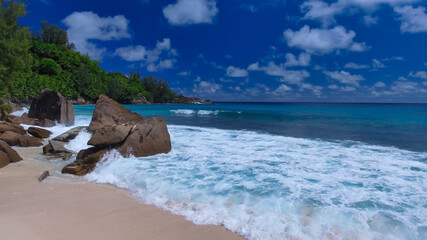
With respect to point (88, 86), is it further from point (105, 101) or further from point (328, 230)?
point (328, 230)

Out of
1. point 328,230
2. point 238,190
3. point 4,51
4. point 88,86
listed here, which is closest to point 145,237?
point 238,190

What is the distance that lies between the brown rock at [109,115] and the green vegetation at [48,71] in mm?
9343

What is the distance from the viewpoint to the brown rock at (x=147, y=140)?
7.93 metres

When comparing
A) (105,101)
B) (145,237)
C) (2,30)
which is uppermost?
(2,30)

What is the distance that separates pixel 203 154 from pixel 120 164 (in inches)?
116

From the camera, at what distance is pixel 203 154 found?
344 inches

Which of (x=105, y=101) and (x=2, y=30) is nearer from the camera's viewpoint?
(x=105, y=101)

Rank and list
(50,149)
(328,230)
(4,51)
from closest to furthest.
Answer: (328,230), (50,149), (4,51)

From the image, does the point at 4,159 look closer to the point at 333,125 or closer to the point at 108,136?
the point at 108,136

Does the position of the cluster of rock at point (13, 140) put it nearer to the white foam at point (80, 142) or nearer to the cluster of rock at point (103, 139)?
the cluster of rock at point (103, 139)

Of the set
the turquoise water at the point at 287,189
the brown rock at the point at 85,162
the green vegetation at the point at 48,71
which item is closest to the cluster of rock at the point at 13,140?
the brown rock at the point at 85,162

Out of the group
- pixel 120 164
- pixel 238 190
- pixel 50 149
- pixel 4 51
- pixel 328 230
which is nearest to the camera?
pixel 328 230

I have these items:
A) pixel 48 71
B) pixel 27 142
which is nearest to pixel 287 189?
pixel 27 142

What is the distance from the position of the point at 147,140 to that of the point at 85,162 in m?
2.09
